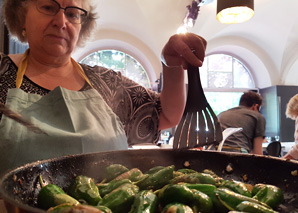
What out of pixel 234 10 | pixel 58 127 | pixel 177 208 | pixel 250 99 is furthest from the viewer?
pixel 234 10

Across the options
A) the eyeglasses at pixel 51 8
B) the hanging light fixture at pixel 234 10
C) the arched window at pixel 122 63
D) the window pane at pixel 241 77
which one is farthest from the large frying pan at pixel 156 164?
the window pane at pixel 241 77

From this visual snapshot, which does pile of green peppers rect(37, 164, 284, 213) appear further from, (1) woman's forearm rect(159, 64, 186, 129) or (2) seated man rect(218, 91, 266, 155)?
(2) seated man rect(218, 91, 266, 155)

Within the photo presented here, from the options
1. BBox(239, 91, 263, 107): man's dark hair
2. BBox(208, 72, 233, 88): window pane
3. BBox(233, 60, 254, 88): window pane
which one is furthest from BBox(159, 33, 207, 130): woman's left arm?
BBox(233, 60, 254, 88): window pane

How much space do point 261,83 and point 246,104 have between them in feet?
13.5

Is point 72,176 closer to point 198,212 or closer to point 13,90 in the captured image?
point 198,212

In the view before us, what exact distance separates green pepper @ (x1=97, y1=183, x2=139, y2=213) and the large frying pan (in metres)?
0.15

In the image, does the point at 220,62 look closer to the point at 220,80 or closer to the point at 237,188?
the point at 220,80

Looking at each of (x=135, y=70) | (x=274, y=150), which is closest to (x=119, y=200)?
(x=274, y=150)

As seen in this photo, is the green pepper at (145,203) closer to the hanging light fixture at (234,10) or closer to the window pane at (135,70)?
the hanging light fixture at (234,10)

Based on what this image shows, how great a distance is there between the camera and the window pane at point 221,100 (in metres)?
6.91

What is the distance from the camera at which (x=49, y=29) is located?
1.02 m

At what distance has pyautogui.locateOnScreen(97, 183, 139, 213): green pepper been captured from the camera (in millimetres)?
461

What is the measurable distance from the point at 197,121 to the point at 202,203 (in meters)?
0.31

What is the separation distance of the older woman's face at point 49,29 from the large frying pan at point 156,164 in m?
0.54
